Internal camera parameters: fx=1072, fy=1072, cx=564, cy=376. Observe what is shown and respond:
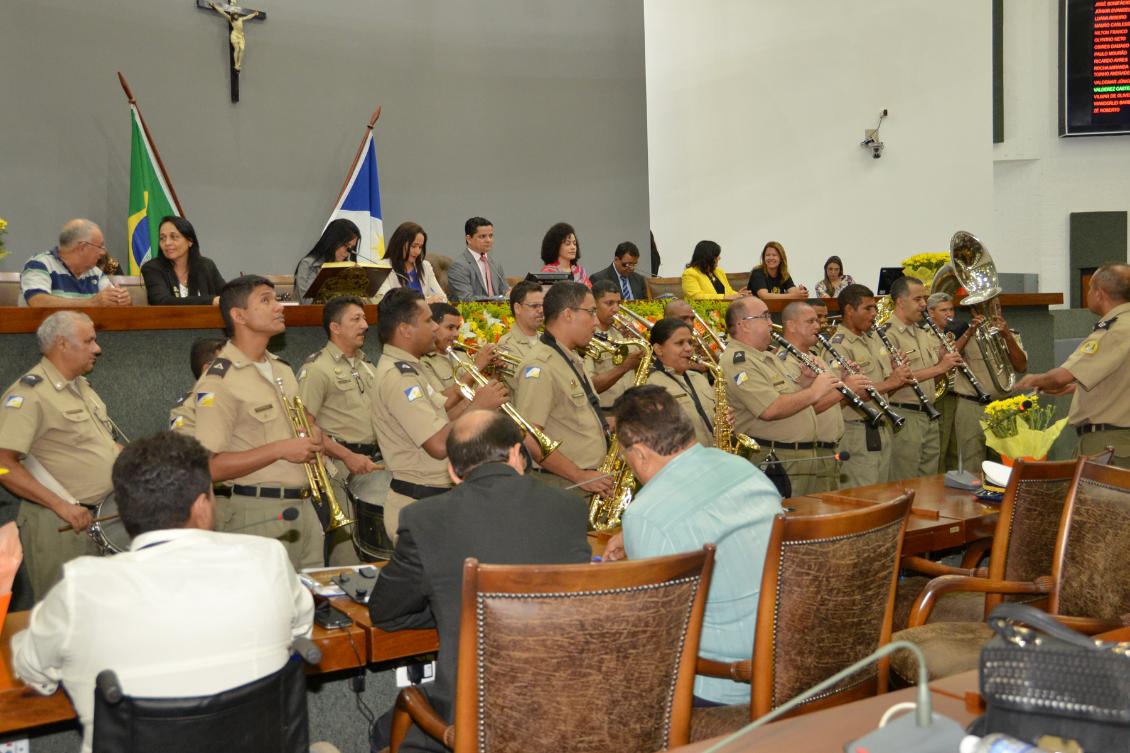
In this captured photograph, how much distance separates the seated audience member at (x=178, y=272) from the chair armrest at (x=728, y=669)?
11.8ft

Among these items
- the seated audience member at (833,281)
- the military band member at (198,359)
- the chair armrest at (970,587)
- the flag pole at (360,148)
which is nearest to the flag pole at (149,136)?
the flag pole at (360,148)

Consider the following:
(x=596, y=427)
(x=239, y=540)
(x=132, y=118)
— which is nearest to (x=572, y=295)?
(x=596, y=427)

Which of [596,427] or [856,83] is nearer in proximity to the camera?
[596,427]

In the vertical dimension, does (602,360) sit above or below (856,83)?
below

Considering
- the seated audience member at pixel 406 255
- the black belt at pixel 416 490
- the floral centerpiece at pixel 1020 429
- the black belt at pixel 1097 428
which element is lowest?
the black belt at pixel 1097 428

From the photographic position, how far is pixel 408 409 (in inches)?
168

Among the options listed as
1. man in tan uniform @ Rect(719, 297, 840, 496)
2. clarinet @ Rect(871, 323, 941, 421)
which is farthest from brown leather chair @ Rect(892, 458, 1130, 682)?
clarinet @ Rect(871, 323, 941, 421)

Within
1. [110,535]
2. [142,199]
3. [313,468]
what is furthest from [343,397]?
[142,199]

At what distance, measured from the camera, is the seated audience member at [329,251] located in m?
5.97

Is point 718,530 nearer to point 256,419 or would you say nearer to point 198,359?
point 256,419

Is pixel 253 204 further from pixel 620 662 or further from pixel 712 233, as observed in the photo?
pixel 620 662

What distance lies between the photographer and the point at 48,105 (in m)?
7.83

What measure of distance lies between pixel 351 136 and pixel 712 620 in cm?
755

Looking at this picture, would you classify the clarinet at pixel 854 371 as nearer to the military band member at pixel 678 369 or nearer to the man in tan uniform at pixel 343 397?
the military band member at pixel 678 369
